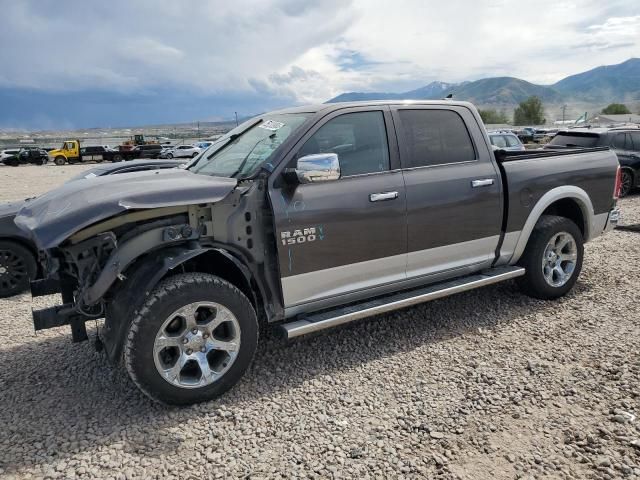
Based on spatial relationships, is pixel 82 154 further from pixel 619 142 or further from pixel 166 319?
pixel 166 319

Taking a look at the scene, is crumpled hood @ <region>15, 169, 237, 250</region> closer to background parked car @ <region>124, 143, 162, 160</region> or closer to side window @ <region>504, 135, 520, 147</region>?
side window @ <region>504, 135, 520, 147</region>

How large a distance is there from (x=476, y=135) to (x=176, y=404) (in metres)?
3.37

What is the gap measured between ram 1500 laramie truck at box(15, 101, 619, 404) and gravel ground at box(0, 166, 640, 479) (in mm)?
394

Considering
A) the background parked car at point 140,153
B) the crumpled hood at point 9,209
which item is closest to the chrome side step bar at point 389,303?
the crumpled hood at point 9,209

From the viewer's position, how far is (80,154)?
1793 inches

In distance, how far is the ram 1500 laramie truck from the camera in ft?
10.0

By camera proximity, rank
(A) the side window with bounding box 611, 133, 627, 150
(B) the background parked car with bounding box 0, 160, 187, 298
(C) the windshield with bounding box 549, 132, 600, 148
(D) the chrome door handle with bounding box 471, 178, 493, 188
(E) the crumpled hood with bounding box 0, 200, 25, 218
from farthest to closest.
Result: 1. (A) the side window with bounding box 611, 133, 627, 150
2. (C) the windshield with bounding box 549, 132, 600, 148
3. (E) the crumpled hood with bounding box 0, 200, 25, 218
4. (B) the background parked car with bounding box 0, 160, 187, 298
5. (D) the chrome door handle with bounding box 471, 178, 493, 188

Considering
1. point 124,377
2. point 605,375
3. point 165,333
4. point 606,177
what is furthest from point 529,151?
point 124,377

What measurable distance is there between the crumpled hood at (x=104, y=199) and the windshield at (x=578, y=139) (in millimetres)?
10225

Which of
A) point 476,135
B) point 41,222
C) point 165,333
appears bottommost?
point 165,333

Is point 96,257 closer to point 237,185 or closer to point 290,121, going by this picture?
point 237,185

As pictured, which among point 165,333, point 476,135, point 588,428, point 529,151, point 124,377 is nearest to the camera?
point 588,428

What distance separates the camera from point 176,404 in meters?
3.19

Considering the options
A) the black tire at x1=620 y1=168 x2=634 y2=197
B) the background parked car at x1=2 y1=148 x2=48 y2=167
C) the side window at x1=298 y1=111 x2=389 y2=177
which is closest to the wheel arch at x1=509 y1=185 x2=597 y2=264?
the side window at x1=298 y1=111 x2=389 y2=177
